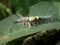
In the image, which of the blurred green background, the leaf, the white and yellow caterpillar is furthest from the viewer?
the blurred green background

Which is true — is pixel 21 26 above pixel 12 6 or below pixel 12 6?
above

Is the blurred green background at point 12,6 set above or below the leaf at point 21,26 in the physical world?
below

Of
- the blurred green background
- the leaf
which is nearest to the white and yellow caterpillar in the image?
the leaf

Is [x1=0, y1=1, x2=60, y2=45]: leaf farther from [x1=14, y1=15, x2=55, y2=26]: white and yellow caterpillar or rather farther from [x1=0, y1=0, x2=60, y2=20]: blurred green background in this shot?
[x1=0, y1=0, x2=60, y2=20]: blurred green background

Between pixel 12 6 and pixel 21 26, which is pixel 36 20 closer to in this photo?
pixel 21 26

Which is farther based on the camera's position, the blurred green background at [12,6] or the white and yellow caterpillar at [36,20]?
the blurred green background at [12,6]

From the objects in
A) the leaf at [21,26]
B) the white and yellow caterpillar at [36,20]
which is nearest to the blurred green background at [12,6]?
the leaf at [21,26]

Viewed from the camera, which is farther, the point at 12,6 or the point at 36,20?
the point at 12,6

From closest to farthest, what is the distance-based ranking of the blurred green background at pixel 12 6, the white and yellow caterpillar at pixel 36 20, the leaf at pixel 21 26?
the leaf at pixel 21 26, the white and yellow caterpillar at pixel 36 20, the blurred green background at pixel 12 6

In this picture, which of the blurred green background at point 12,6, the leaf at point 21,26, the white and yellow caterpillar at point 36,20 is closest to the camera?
the leaf at point 21,26

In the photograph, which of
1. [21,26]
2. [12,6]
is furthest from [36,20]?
[12,6]

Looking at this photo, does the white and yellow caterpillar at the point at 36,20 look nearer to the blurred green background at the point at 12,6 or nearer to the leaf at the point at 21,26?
the leaf at the point at 21,26
